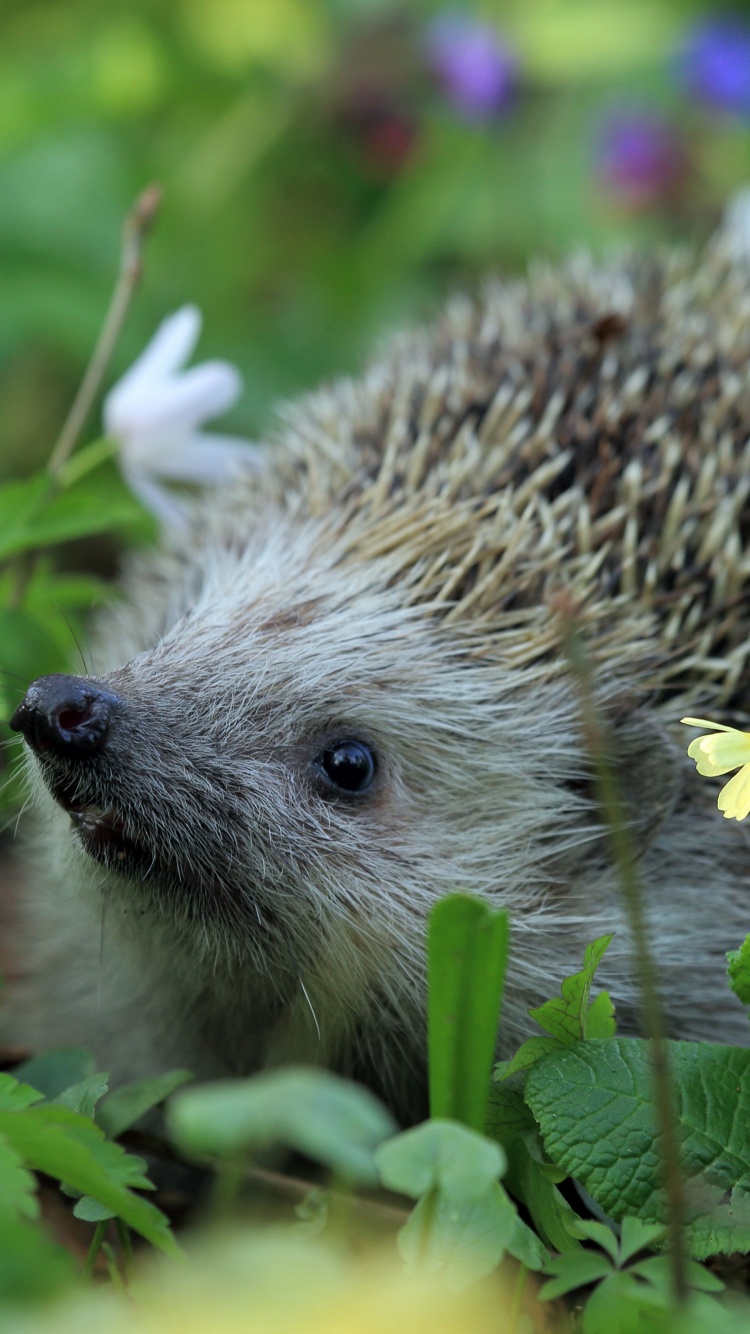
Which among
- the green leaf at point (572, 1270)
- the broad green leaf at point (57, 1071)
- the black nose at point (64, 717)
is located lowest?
the green leaf at point (572, 1270)

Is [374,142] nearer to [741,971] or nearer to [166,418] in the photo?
[166,418]

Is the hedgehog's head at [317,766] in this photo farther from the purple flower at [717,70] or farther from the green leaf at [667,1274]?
the purple flower at [717,70]

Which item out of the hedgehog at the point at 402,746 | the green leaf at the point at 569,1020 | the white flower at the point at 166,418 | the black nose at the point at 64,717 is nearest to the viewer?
the green leaf at the point at 569,1020

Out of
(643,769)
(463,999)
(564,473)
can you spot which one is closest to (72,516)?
(564,473)

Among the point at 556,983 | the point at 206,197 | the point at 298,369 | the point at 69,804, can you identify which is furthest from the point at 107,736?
the point at 206,197

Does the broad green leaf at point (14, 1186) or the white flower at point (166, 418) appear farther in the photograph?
the white flower at point (166, 418)

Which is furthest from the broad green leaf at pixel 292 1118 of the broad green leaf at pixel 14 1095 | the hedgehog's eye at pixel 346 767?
the hedgehog's eye at pixel 346 767

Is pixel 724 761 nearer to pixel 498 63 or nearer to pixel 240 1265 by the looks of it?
pixel 240 1265
